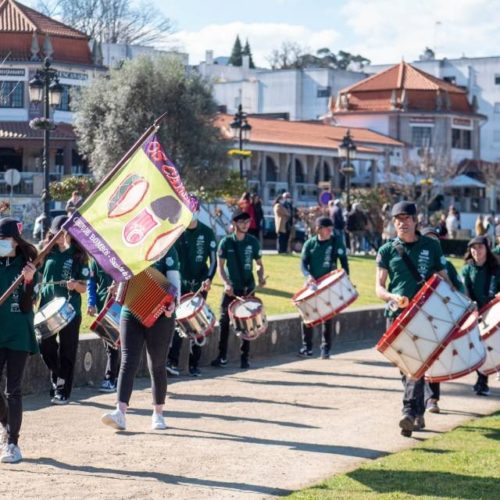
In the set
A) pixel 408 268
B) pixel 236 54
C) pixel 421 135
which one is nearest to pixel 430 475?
pixel 408 268

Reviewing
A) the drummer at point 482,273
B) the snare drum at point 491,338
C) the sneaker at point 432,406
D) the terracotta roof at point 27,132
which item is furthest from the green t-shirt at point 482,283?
the terracotta roof at point 27,132

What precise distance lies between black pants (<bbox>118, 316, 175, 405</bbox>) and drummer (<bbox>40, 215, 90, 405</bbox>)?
5.98 feet

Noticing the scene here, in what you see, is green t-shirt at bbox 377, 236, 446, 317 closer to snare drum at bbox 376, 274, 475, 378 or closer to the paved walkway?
snare drum at bbox 376, 274, 475, 378

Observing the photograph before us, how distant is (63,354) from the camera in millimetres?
12570

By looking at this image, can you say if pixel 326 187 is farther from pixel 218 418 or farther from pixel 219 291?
pixel 218 418

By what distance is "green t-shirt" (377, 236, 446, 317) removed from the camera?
11.1m

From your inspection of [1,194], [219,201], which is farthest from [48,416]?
[1,194]

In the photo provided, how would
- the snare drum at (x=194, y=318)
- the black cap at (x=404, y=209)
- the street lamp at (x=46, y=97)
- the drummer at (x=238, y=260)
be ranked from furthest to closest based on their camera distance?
the street lamp at (x=46, y=97) → the drummer at (x=238, y=260) → the snare drum at (x=194, y=318) → the black cap at (x=404, y=209)

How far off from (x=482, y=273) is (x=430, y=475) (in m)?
5.40

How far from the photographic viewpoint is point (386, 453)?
10.3 m

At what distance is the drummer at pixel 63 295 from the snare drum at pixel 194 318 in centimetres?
222

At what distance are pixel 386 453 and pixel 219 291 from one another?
1193cm

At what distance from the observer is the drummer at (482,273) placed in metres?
14.2

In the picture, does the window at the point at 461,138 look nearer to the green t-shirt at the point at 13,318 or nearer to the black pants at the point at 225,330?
the black pants at the point at 225,330
